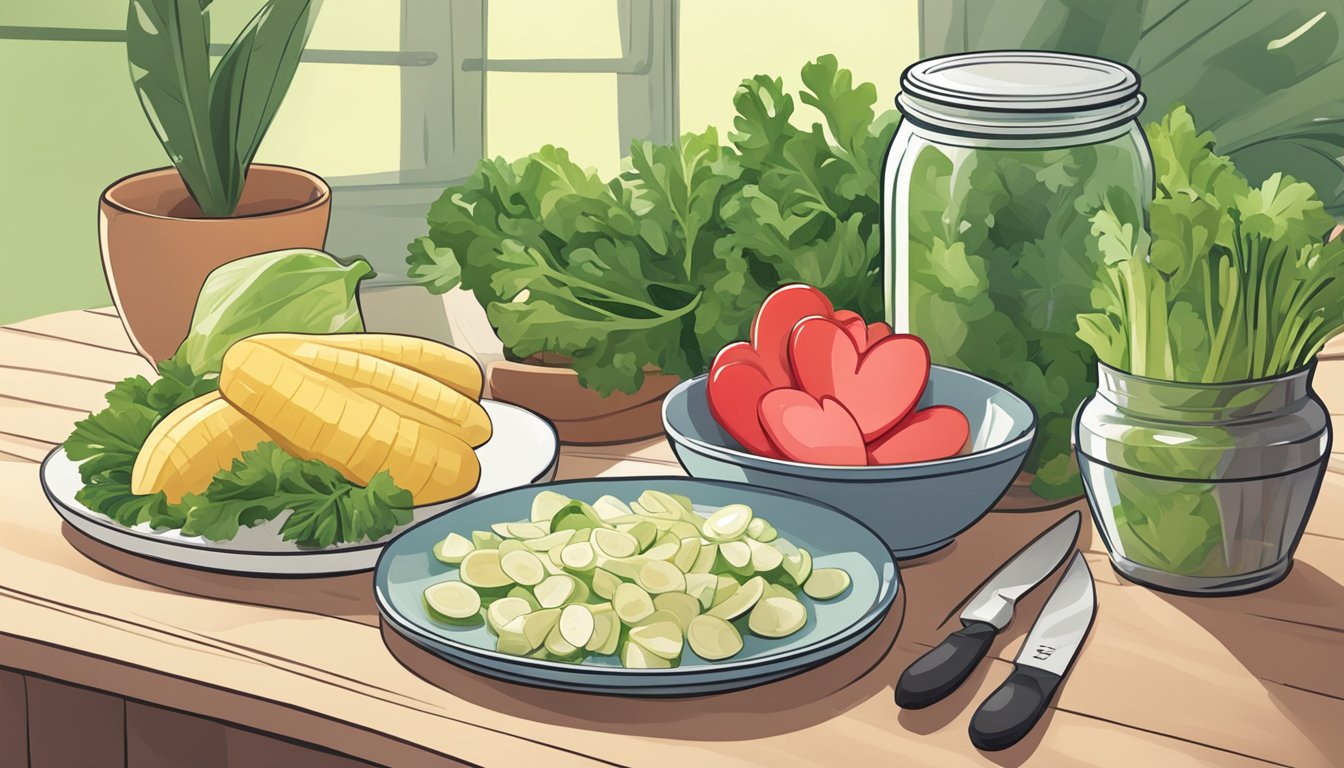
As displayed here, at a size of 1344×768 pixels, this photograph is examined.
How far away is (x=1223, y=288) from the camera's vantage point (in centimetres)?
79

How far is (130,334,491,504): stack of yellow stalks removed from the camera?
A: 2.89ft

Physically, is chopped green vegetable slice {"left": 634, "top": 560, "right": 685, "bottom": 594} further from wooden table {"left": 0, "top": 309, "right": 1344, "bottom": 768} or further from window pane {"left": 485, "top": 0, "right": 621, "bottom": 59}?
window pane {"left": 485, "top": 0, "right": 621, "bottom": 59}

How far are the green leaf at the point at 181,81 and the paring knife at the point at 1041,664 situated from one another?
81cm

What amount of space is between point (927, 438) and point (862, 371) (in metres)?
0.06

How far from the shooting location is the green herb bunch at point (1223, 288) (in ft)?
2.60

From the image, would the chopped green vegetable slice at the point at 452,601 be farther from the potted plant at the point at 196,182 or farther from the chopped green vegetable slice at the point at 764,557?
the potted plant at the point at 196,182

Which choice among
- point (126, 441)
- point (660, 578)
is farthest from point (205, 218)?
point (660, 578)

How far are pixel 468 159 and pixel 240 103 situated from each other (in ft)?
6.36

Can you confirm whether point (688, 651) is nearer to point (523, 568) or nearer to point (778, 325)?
point (523, 568)

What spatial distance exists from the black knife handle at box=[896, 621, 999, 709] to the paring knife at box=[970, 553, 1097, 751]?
21mm

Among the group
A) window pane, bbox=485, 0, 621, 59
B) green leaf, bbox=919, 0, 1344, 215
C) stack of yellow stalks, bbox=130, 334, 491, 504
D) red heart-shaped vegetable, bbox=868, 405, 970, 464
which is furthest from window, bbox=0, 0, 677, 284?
red heart-shaped vegetable, bbox=868, 405, 970, 464

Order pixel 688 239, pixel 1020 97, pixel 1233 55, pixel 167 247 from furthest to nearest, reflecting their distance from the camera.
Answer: pixel 1233 55 < pixel 167 247 < pixel 688 239 < pixel 1020 97

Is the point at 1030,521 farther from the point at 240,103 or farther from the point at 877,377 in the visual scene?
the point at 240,103

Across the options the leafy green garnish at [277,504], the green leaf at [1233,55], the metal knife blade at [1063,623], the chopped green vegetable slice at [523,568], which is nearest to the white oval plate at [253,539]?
the leafy green garnish at [277,504]
